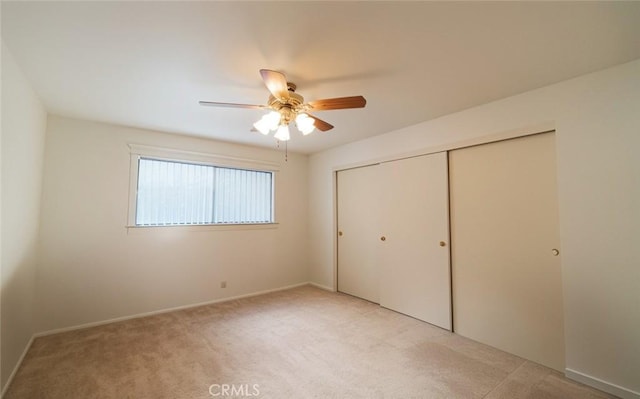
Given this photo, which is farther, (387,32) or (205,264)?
(205,264)

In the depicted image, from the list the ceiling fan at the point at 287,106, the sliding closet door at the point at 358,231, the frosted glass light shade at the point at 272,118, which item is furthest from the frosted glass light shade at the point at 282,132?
the sliding closet door at the point at 358,231

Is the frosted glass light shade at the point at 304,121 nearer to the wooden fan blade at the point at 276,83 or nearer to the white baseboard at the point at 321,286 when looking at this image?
the wooden fan blade at the point at 276,83

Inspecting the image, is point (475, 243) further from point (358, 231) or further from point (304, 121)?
point (304, 121)

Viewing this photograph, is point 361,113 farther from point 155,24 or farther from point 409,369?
point 409,369

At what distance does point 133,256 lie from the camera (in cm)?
337

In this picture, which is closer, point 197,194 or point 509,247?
point 509,247

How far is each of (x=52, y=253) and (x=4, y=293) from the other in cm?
118

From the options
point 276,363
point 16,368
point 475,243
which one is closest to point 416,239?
point 475,243

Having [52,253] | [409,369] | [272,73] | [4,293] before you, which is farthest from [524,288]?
[52,253]

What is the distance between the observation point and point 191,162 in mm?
3854

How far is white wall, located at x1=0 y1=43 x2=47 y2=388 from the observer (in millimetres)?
1893

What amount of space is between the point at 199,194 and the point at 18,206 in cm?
191

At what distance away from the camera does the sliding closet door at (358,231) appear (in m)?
3.96

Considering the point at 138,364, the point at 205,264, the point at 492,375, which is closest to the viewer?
the point at 492,375
